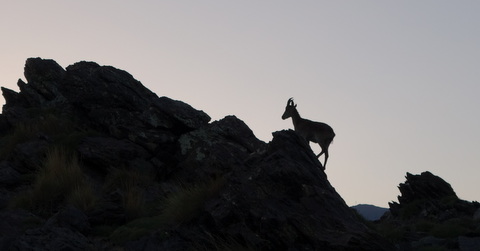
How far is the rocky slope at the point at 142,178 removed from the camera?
1138 cm

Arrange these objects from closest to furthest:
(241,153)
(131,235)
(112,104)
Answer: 1. (131,235)
2. (241,153)
3. (112,104)

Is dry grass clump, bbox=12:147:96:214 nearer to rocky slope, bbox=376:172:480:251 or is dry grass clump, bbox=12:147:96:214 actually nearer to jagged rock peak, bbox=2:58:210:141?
jagged rock peak, bbox=2:58:210:141

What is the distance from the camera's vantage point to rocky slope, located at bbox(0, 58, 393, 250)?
1138 centimetres

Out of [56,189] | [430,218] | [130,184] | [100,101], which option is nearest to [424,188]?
[430,218]

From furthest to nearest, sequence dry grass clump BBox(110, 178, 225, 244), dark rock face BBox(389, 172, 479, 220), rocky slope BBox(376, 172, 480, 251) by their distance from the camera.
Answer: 1. dark rock face BBox(389, 172, 479, 220)
2. dry grass clump BBox(110, 178, 225, 244)
3. rocky slope BBox(376, 172, 480, 251)

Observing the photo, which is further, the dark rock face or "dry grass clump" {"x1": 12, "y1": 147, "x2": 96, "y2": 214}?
the dark rock face

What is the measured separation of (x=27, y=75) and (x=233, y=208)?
15302 millimetres

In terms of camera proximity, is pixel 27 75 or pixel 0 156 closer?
pixel 0 156

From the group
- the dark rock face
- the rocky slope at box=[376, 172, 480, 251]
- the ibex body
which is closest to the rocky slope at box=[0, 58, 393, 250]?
the rocky slope at box=[376, 172, 480, 251]

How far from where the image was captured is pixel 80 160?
17891 mm

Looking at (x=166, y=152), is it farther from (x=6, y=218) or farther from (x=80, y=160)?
(x=6, y=218)

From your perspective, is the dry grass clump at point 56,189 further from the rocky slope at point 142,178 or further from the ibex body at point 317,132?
the ibex body at point 317,132

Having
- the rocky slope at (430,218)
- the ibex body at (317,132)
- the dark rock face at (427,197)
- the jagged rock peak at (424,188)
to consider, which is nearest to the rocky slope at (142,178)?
the rocky slope at (430,218)

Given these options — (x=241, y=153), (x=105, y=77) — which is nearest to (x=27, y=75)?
(x=105, y=77)
